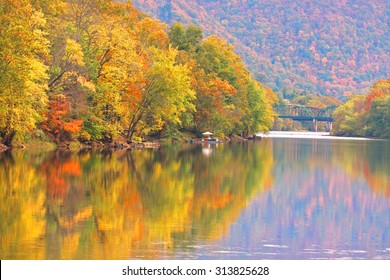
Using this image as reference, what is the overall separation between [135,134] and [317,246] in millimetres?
62487

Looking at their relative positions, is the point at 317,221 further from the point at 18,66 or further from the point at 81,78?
the point at 81,78

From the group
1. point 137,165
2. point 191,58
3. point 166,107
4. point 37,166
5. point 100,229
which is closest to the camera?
point 100,229

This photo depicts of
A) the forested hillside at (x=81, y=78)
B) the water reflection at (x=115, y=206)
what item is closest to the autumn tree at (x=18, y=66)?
the forested hillside at (x=81, y=78)

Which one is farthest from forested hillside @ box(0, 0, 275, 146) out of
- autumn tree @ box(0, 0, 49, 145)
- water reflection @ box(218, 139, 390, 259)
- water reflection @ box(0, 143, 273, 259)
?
water reflection @ box(218, 139, 390, 259)

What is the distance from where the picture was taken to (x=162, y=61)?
79.1 meters

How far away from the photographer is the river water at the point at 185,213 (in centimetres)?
1945

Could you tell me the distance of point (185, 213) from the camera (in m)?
26.2

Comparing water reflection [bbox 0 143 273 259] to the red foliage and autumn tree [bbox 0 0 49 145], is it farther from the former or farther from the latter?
the red foliage

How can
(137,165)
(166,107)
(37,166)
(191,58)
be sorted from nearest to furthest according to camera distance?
(37,166) < (137,165) < (166,107) < (191,58)

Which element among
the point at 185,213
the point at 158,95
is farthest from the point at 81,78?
the point at 185,213

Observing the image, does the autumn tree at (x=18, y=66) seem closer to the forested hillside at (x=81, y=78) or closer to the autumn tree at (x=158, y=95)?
the forested hillside at (x=81, y=78)

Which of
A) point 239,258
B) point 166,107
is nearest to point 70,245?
point 239,258

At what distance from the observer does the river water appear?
19.5 meters

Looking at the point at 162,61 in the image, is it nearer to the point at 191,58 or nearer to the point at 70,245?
the point at 191,58
